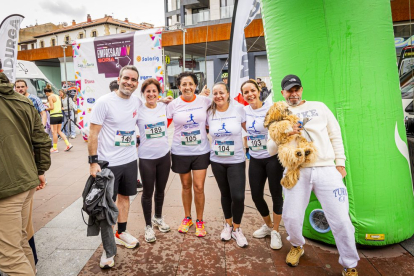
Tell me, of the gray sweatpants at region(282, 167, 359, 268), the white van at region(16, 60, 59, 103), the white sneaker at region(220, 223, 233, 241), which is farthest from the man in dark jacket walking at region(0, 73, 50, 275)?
the white van at region(16, 60, 59, 103)

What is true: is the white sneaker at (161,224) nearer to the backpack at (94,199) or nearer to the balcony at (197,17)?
the backpack at (94,199)

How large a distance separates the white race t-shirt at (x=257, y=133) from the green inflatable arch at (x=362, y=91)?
1.60 feet

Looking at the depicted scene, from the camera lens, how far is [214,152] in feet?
9.75

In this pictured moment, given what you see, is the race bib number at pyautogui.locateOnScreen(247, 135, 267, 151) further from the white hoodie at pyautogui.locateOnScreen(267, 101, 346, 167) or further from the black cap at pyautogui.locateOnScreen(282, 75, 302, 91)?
the black cap at pyautogui.locateOnScreen(282, 75, 302, 91)

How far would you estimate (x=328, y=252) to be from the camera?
2.72 m

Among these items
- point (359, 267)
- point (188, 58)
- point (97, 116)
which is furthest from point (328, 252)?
point (188, 58)

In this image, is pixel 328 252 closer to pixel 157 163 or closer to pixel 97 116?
pixel 157 163

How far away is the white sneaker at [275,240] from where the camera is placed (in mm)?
2824

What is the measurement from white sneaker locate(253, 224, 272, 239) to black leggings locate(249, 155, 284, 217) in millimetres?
257

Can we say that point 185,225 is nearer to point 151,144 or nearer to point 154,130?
point 151,144

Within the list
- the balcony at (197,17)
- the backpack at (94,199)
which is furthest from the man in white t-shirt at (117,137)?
the balcony at (197,17)

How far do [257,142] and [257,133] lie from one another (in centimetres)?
9

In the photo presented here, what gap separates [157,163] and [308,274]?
70.2 inches

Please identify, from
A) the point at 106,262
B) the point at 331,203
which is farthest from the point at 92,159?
the point at 331,203
